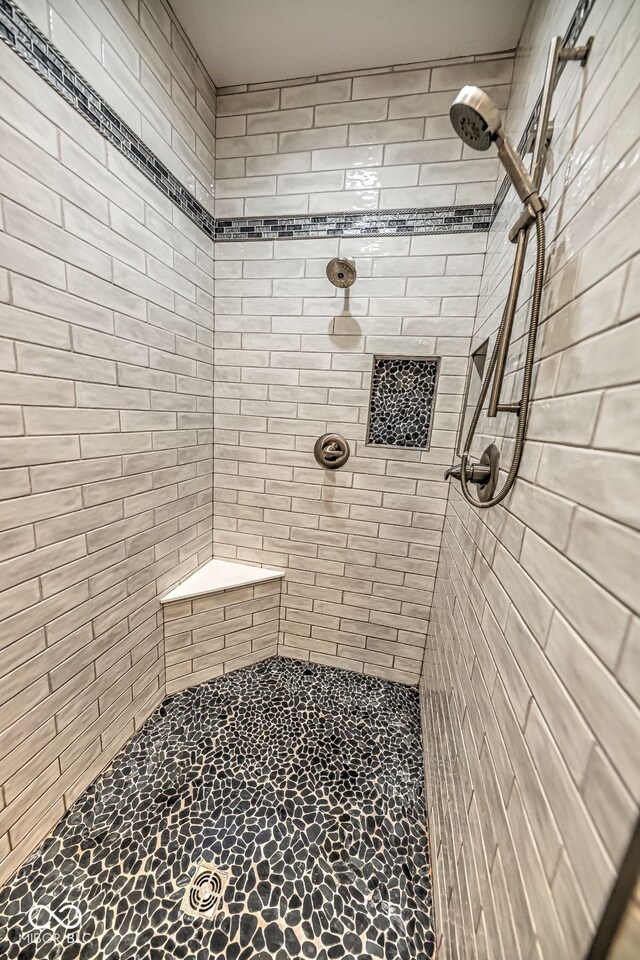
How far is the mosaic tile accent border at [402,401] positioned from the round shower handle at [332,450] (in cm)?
14

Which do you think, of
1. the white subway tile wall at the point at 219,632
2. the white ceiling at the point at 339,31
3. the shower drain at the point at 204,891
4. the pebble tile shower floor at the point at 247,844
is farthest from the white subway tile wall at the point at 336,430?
the shower drain at the point at 204,891

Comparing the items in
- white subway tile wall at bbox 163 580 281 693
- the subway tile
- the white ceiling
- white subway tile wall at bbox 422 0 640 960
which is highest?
the white ceiling

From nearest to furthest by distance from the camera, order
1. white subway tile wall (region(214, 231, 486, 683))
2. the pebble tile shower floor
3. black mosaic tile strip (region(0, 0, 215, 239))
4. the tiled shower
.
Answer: the tiled shower → black mosaic tile strip (region(0, 0, 215, 239)) → the pebble tile shower floor → white subway tile wall (region(214, 231, 486, 683))

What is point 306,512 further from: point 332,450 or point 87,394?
point 87,394

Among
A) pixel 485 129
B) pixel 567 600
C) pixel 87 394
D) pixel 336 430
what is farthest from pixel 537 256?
pixel 87 394

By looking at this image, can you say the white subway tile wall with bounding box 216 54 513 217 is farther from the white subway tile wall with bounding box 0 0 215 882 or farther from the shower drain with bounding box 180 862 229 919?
the shower drain with bounding box 180 862 229 919

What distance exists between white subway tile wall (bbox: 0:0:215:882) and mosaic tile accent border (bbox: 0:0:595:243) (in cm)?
4

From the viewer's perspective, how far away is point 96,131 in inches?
39.8

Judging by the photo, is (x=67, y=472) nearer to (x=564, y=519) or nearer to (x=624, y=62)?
(x=564, y=519)

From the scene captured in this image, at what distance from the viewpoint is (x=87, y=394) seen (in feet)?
3.51

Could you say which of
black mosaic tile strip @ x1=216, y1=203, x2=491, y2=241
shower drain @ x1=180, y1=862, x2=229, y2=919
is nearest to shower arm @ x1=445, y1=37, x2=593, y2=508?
black mosaic tile strip @ x1=216, y1=203, x2=491, y2=241

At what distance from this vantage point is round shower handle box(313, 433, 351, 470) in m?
1.66

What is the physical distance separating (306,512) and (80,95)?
5.42ft

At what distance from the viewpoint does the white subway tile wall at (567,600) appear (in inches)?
14.3
